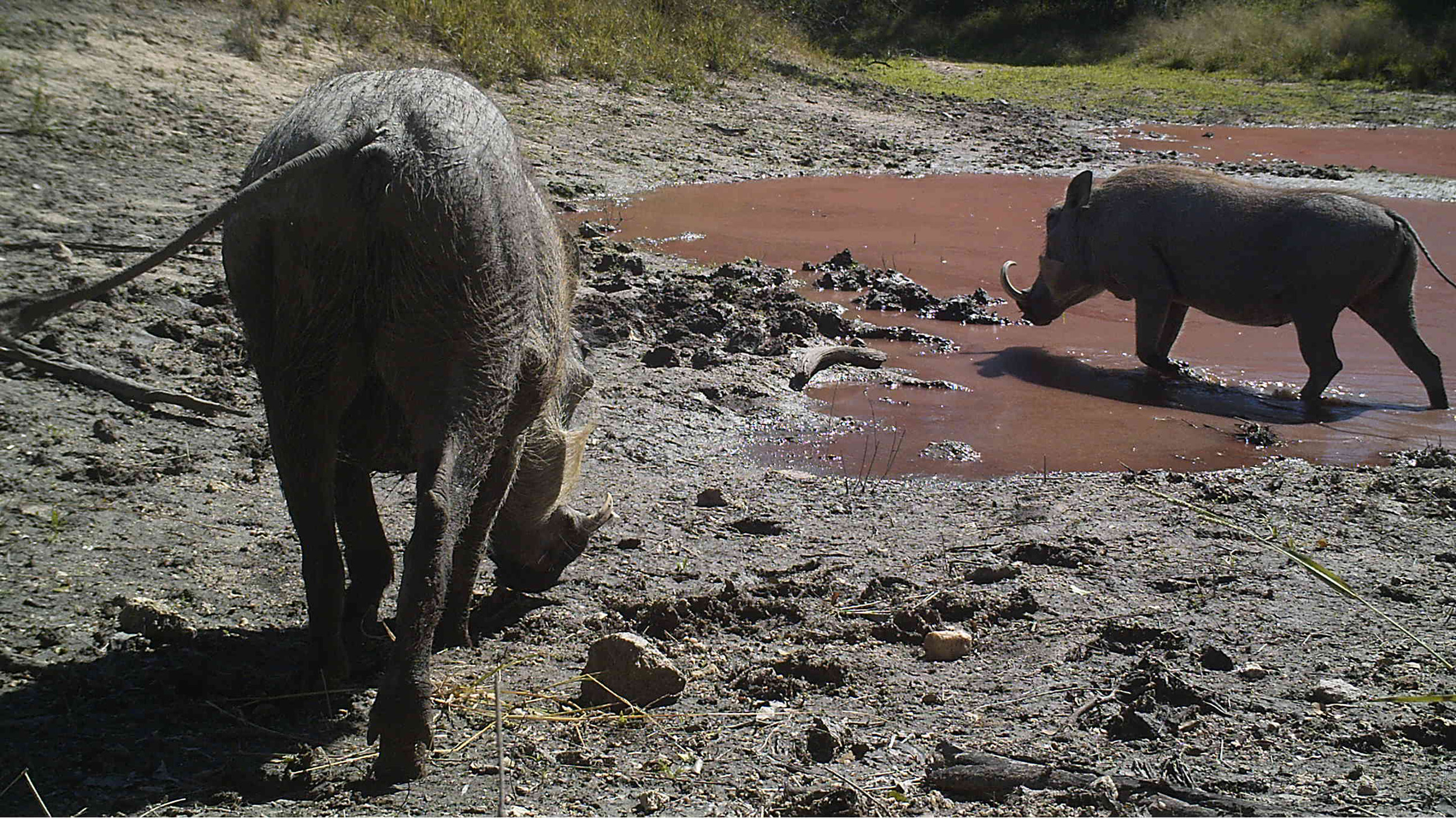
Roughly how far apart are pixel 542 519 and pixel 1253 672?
231cm

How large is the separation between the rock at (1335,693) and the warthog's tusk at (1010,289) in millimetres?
6248

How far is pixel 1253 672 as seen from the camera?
361 centimetres

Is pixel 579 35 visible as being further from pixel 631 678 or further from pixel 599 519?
pixel 631 678

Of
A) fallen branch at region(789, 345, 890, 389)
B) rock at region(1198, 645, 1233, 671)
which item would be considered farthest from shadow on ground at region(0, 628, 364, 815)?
fallen branch at region(789, 345, 890, 389)

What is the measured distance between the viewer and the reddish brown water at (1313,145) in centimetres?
1675

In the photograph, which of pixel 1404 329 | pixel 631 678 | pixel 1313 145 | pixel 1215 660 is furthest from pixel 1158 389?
pixel 1313 145

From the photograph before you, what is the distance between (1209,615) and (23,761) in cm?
342

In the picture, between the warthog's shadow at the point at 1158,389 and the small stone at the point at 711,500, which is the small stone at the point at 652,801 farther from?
the warthog's shadow at the point at 1158,389

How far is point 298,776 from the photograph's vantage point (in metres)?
2.95

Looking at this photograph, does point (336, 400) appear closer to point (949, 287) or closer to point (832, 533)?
point (832, 533)

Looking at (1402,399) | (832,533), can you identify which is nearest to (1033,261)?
(1402,399)

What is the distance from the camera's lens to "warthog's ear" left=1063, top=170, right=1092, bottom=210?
935cm

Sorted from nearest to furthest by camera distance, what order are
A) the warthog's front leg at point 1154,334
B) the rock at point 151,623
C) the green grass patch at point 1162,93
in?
the rock at point 151,623 < the warthog's front leg at point 1154,334 < the green grass patch at point 1162,93

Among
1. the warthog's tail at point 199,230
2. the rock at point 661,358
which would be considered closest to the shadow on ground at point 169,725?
the warthog's tail at point 199,230
